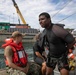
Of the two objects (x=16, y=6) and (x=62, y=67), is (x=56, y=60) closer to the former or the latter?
(x=62, y=67)


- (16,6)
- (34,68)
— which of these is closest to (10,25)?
(16,6)

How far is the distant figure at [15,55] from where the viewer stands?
13.4ft

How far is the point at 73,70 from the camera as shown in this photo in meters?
4.86

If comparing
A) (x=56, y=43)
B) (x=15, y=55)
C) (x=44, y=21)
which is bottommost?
(x=15, y=55)

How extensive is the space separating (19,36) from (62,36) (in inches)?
43.5

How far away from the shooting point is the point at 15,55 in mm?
4141

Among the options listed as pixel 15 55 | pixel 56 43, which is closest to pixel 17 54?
pixel 15 55

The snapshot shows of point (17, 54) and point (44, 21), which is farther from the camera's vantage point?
point (17, 54)

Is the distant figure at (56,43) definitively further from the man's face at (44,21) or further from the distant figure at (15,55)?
the distant figure at (15,55)

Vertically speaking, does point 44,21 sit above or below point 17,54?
above

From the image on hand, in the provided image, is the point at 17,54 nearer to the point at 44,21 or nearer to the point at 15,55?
the point at 15,55

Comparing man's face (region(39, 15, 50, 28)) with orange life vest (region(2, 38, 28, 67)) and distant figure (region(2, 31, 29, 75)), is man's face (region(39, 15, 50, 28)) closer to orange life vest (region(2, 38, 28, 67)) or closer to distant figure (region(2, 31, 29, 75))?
distant figure (region(2, 31, 29, 75))

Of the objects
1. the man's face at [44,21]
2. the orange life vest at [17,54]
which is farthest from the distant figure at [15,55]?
the man's face at [44,21]

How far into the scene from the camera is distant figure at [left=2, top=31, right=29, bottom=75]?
409cm
